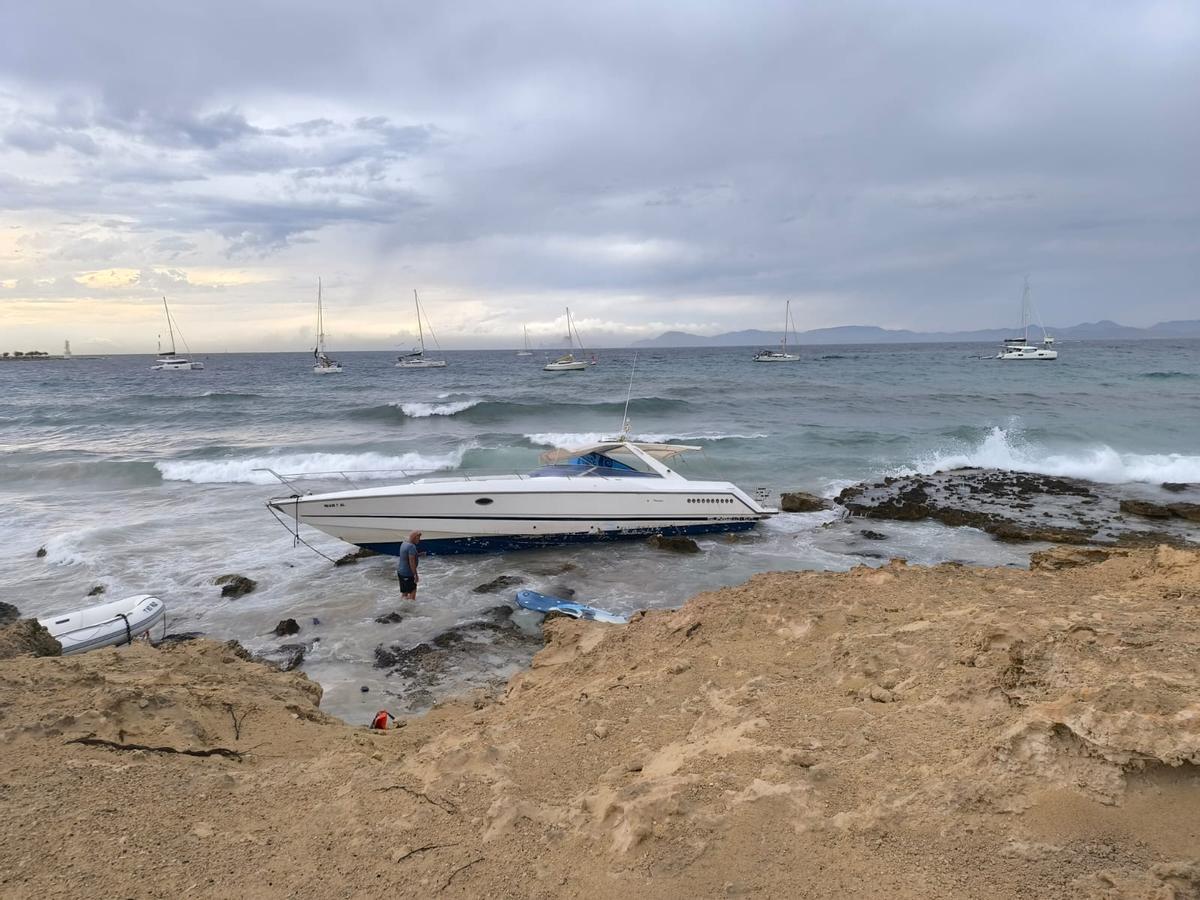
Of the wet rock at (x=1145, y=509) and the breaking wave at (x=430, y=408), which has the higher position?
the breaking wave at (x=430, y=408)

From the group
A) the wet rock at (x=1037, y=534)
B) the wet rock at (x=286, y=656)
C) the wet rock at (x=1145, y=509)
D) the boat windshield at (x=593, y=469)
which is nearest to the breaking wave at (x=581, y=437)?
the boat windshield at (x=593, y=469)

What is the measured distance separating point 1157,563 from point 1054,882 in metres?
5.64

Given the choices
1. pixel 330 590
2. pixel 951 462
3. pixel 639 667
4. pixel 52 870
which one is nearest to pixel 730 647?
pixel 639 667

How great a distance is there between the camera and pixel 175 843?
11.7ft

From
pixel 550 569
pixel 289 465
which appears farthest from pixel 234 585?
pixel 289 465

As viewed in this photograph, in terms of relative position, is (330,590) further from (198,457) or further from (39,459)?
(39,459)

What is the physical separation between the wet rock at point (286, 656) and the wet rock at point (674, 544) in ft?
23.9

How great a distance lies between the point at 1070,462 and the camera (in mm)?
22750

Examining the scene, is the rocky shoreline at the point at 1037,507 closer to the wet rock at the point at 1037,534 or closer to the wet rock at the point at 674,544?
the wet rock at the point at 1037,534

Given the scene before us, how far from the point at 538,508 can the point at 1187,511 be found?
1533cm

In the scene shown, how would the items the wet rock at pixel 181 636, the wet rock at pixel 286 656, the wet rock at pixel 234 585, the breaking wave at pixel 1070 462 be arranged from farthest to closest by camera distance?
the breaking wave at pixel 1070 462, the wet rock at pixel 234 585, the wet rock at pixel 181 636, the wet rock at pixel 286 656

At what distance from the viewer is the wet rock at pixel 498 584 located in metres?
11.8

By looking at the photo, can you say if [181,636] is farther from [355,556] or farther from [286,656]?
[355,556]

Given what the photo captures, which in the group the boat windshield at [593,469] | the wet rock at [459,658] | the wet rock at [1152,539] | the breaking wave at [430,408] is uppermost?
the breaking wave at [430,408]
